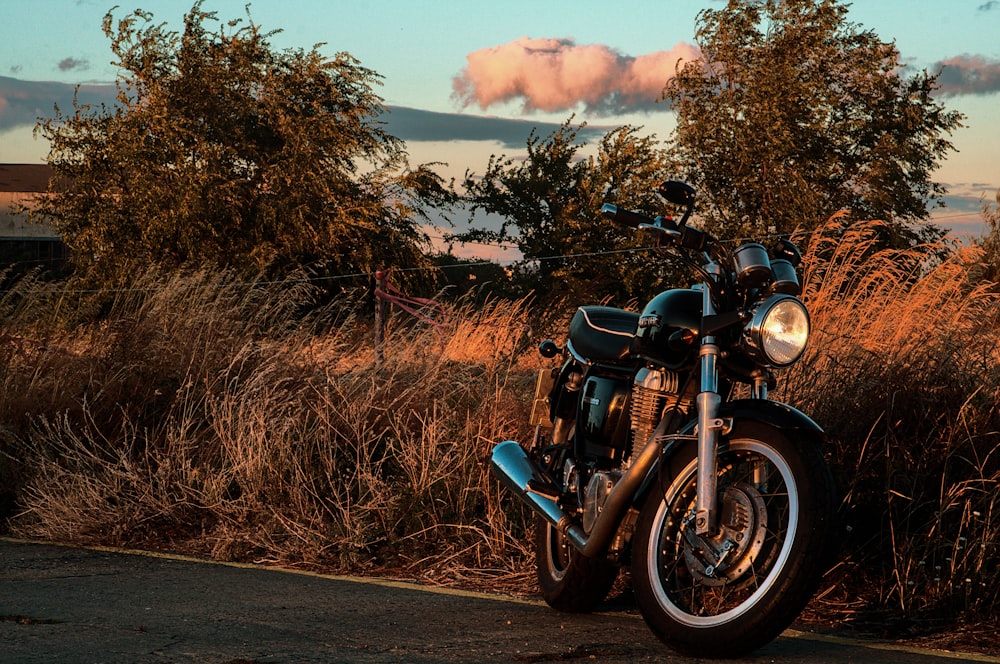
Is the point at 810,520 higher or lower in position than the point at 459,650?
higher

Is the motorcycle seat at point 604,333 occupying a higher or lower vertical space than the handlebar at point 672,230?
lower

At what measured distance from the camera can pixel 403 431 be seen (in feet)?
26.4

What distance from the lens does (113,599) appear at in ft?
19.5

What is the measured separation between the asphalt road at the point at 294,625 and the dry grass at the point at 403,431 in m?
0.55

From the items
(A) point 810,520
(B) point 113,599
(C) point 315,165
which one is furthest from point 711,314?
(C) point 315,165

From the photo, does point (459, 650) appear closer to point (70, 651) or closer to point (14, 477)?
point (70, 651)

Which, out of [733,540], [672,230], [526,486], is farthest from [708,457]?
[526,486]

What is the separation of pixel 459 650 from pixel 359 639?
0.44 metres

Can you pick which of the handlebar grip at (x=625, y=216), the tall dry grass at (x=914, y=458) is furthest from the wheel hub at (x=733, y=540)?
the tall dry grass at (x=914, y=458)

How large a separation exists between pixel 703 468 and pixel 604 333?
1.28 metres

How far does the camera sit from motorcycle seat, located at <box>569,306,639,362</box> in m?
5.58

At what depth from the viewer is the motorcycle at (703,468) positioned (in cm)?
430

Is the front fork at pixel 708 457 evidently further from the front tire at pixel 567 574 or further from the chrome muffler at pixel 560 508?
the front tire at pixel 567 574

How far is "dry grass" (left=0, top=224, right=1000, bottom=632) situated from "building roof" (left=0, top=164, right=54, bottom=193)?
243 feet
